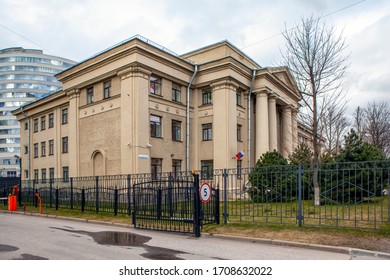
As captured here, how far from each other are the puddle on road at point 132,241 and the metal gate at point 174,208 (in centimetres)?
107

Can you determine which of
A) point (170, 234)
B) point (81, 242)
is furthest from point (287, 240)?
point (81, 242)

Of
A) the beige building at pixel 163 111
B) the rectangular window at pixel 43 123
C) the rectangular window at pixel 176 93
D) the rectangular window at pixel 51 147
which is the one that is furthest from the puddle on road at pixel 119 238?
the rectangular window at pixel 43 123

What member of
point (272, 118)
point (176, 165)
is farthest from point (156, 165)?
point (272, 118)

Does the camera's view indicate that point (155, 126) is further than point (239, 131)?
No

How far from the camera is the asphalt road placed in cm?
735

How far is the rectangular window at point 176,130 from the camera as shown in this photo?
25422mm

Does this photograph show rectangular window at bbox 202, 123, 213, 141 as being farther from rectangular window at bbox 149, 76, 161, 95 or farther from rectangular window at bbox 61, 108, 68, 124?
rectangular window at bbox 61, 108, 68, 124

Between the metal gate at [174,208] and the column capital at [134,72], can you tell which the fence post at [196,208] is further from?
the column capital at [134,72]

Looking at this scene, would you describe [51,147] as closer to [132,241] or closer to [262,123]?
[262,123]

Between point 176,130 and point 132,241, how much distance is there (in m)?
16.8

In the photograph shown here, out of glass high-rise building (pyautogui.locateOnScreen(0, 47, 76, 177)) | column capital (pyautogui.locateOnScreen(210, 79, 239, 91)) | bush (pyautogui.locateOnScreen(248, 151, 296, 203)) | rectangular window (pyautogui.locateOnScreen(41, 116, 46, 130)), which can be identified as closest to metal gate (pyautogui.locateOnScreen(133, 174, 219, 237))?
bush (pyautogui.locateOnScreen(248, 151, 296, 203))

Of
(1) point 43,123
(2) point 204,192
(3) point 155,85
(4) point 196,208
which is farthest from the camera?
(1) point 43,123

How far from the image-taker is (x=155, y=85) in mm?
24109

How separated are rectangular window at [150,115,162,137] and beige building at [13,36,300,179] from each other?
0.24ft
